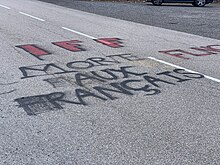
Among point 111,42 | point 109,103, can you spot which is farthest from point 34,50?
point 109,103

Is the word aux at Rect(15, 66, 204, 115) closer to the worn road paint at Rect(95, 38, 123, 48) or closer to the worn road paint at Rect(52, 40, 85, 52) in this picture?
the worn road paint at Rect(52, 40, 85, 52)

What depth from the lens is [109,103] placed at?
4.73 meters

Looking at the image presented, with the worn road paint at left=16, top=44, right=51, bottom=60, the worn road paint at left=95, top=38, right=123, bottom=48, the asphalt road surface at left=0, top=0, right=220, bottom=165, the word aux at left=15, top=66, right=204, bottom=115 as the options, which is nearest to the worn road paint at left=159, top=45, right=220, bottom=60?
the asphalt road surface at left=0, top=0, right=220, bottom=165

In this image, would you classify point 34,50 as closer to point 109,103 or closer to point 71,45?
point 71,45

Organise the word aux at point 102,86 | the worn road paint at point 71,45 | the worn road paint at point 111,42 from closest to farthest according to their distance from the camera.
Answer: the word aux at point 102,86 → the worn road paint at point 71,45 → the worn road paint at point 111,42

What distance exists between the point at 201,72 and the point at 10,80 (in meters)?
3.70

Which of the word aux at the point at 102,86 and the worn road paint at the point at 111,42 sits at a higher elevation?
the worn road paint at the point at 111,42

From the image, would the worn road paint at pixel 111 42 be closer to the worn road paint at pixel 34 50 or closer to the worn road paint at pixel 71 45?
the worn road paint at pixel 71 45

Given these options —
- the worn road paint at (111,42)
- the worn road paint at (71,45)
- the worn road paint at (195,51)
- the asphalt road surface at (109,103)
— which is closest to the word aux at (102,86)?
the asphalt road surface at (109,103)

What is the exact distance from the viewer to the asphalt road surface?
11.2 ft

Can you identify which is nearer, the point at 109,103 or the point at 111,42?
the point at 109,103

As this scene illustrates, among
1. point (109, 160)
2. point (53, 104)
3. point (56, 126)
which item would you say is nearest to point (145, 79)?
point (53, 104)

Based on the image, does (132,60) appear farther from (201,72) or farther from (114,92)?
(114,92)

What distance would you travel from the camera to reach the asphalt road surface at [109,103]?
11.2 ft
